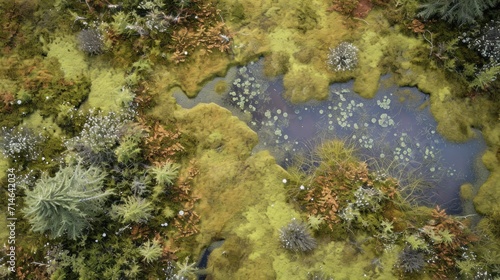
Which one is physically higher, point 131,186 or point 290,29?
point 290,29

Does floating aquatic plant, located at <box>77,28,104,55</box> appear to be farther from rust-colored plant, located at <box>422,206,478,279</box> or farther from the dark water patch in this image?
rust-colored plant, located at <box>422,206,478,279</box>

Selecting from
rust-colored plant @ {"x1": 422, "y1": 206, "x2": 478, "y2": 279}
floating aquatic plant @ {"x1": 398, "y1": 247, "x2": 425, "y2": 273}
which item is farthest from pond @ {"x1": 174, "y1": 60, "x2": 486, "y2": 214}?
floating aquatic plant @ {"x1": 398, "y1": 247, "x2": 425, "y2": 273}

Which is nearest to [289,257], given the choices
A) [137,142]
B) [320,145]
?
[320,145]

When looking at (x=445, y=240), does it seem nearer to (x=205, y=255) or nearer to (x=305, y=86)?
(x=305, y=86)

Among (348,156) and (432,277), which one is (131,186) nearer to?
(348,156)

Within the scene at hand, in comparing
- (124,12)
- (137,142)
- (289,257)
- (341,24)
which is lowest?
(289,257)

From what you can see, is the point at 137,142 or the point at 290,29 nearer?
the point at 137,142
